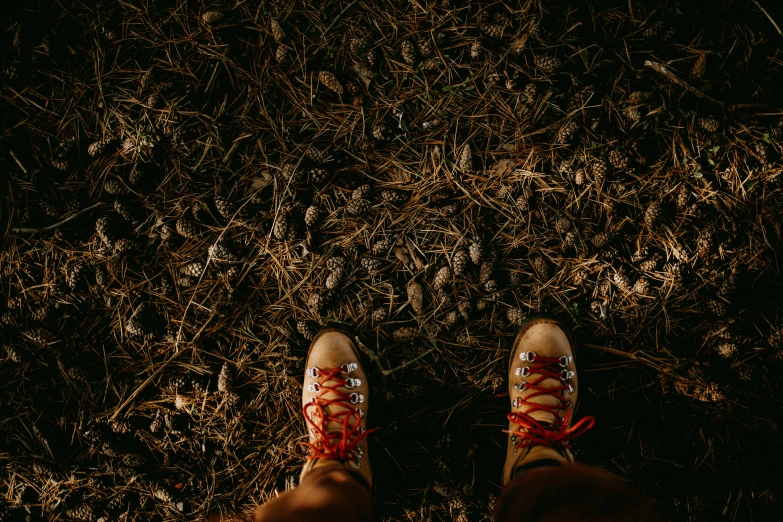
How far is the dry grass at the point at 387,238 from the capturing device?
207 centimetres

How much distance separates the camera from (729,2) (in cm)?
207

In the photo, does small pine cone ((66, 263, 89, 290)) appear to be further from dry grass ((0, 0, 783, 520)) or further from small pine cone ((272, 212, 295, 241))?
small pine cone ((272, 212, 295, 241))

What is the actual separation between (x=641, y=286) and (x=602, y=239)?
0.30 meters

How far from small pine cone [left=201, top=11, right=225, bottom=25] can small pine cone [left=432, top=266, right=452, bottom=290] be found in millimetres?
1652

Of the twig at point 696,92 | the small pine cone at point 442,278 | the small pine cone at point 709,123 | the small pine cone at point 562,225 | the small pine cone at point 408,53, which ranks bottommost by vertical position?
the small pine cone at point 442,278

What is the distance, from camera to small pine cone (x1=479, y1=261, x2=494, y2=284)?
2.06 meters

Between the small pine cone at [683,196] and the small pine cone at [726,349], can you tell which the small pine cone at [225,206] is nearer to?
the small pine cone at [683,196]

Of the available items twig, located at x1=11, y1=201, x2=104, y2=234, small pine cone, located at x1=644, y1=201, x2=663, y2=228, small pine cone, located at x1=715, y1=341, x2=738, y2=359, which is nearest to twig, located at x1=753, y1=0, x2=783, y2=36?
small pine cone, located at x1=644, y1=201, x2=663, y2=228

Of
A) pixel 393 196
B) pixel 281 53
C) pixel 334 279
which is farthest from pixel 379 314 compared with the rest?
pixel 281 53

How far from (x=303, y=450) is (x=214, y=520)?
21.5 inches

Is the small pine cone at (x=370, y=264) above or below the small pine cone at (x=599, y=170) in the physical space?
below

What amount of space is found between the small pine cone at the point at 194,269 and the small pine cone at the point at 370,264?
800 millimetres

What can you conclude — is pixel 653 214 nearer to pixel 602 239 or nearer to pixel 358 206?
pixel 602 239

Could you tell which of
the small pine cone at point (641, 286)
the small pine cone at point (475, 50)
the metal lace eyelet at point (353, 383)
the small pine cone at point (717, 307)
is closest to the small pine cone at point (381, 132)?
the small pine cone at point (475, 50)
